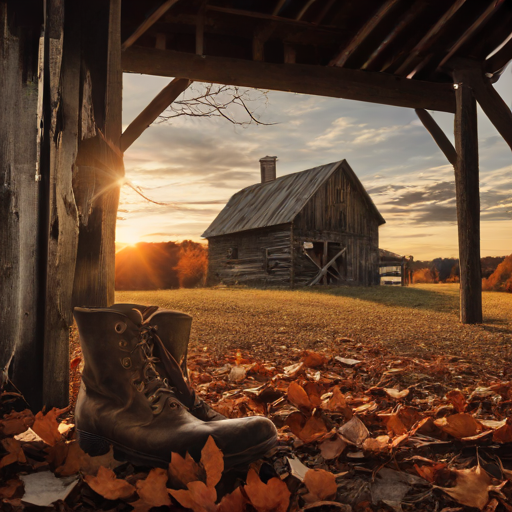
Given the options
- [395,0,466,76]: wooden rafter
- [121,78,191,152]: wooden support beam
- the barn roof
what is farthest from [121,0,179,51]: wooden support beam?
the barn roof

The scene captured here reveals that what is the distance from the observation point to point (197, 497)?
35.9 inches

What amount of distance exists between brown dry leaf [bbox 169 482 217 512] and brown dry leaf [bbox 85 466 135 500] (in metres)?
0.17

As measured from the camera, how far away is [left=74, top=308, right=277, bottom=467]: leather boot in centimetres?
112

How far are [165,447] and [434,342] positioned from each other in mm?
3154

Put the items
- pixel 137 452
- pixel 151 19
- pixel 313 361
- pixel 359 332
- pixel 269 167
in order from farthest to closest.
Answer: pixel 269 167 → pixel 359 332 → pixel 151 19 → pixel 313 361 → pixel 137 452

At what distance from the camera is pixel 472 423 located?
133cm

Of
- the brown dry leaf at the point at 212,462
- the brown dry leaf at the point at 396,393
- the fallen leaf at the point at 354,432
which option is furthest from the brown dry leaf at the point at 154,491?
the brown dry leaf at the point at 396,393

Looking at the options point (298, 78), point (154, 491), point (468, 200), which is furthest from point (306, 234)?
point (154, 491)

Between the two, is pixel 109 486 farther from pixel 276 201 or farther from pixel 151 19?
pixel 276 201

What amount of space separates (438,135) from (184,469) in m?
5.58

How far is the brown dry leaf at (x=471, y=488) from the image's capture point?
103 cm

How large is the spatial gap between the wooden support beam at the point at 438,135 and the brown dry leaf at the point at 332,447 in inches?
193

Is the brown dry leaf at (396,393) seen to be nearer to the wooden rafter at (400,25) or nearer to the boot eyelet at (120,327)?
the boot eyelet at (120,327)

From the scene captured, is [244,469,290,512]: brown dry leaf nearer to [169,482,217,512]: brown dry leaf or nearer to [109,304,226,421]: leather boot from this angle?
[169,482,217,512]: brown dry leaf
